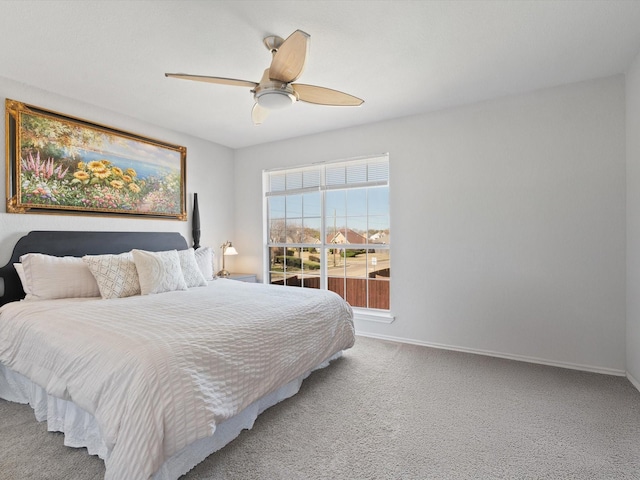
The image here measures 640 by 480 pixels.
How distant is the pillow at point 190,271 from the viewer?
131 inches

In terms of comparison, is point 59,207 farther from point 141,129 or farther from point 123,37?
point 123,37

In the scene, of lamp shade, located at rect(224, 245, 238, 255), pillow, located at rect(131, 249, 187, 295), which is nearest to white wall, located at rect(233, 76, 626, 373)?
lamp shade, located at rect(224, 245, 238, 255)

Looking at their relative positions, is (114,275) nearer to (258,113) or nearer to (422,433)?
(258,113)

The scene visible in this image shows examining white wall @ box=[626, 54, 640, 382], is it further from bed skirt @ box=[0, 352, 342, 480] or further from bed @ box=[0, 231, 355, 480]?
bed skirt @ box=[0, 352, 342, 480]

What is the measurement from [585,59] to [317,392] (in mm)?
3272

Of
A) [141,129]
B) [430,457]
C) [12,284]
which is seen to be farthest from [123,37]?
[430,457]

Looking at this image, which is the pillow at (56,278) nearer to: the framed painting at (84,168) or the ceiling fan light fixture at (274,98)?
the framed painting at (84,168)

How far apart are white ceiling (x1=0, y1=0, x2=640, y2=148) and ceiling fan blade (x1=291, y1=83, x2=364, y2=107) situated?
0.32m

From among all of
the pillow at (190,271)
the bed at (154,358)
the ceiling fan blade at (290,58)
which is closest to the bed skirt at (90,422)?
the bed at (154,358)

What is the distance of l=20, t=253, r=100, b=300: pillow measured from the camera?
2545 millimetres

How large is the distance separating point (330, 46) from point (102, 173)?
8.60 feet

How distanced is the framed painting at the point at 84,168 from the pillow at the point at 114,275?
0.72m

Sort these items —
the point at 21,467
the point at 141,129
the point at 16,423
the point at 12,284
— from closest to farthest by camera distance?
the point at 21,467, the point at 16,423, the point at 12,284, the point at 141,129

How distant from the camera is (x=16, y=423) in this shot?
207 centimetres
